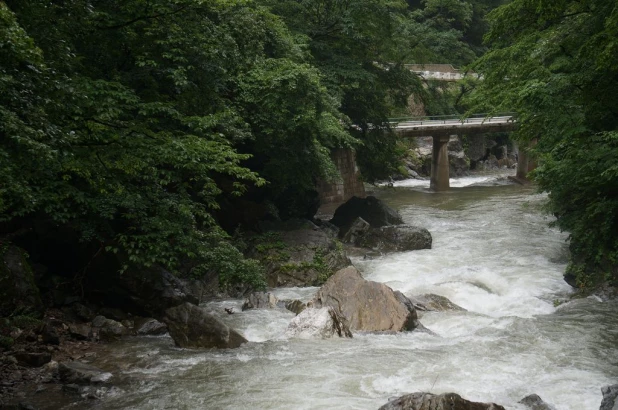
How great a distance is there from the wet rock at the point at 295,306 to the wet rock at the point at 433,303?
2.47 metres

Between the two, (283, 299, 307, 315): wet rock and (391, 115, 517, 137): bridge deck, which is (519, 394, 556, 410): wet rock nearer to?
(283, 299, 307, 315): wet rock

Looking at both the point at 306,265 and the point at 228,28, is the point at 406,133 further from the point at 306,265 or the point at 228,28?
the point at 228,28

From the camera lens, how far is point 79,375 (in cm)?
911

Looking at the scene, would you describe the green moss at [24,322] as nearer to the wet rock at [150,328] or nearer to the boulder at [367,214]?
the wet rock at [150,328]

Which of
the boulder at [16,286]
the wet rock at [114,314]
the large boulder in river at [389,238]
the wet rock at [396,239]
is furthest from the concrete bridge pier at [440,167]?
the boulder at [16,286]

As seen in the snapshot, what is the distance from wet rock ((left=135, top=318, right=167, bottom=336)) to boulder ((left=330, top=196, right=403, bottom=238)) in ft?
38.3

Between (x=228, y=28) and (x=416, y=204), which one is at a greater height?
(x=228, y=28)

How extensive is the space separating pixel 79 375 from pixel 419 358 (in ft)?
17.0

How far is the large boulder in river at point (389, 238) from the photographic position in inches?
805

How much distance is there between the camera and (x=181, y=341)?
1108 cm

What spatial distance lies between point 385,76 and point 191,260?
42.9 feet

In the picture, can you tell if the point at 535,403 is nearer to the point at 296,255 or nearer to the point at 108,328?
the point at 108,328

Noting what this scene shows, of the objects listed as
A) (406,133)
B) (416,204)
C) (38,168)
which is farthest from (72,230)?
(406,133)

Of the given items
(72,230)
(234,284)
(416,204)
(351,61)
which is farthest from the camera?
(416,204)
